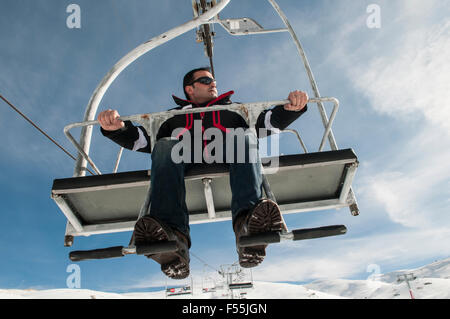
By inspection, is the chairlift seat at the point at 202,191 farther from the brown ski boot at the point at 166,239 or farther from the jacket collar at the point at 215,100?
the jacket collar at the point at 215,100

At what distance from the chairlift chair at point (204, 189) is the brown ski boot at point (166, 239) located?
0.07 metres

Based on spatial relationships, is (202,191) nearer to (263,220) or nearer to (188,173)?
(188,173)

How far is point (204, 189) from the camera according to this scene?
224 cm

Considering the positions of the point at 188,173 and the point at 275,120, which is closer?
the point at 188,173

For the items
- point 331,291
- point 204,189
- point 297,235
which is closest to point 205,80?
point 204,189

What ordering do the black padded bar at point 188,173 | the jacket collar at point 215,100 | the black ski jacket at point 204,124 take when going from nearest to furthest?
the black padded bar at point 188,173, the black ski jacket at point 204,124, the jacket collar at point 215,100

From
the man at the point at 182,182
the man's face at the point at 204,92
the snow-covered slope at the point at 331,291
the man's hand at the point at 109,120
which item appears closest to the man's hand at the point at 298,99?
the man at the point at 182,182

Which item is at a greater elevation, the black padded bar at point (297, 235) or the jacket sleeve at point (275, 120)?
the jacket sleeve at point (275, 120)

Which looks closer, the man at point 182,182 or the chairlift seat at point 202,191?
the man at point 182,182

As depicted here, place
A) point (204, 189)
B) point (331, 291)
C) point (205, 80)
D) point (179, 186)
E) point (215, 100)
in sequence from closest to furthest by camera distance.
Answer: point (179, 186), point (204, 189), point (215, 100), point (205, 80), point (331, 291)

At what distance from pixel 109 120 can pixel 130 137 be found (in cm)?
31

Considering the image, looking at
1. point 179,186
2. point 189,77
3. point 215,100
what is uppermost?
point 189,77

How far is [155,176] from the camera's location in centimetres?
189

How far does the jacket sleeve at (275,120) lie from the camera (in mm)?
2295
